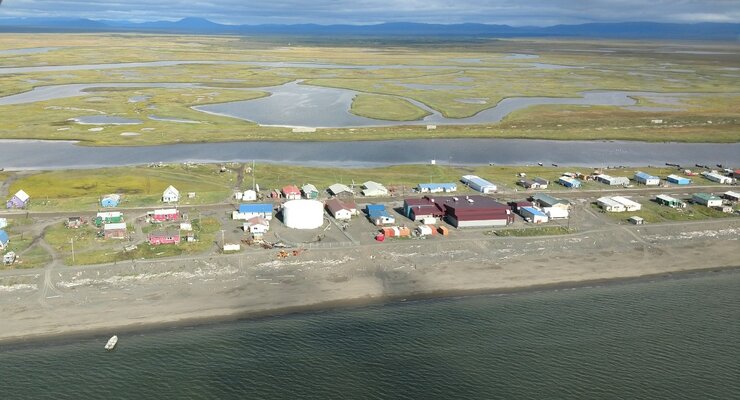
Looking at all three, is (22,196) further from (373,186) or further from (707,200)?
(707,200)

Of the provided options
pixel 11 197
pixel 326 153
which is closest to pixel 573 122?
pixel 326 153

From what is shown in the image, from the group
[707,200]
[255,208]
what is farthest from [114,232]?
[707,200]

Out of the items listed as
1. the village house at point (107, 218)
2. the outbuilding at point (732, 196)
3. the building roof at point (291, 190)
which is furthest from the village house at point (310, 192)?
the outbuilding at point (732, 196)

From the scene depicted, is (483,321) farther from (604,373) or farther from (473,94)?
(473,94)

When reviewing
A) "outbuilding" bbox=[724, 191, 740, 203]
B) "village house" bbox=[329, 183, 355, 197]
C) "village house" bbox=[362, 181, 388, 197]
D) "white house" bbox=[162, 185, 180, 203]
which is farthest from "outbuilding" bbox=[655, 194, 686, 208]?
"white house" bbox=[162, 185, 180, 203]

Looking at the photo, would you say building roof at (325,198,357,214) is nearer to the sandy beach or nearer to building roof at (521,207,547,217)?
the sandy beach

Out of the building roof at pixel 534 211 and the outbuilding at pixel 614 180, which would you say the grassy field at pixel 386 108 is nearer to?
the outbuilding at pixel 614 180
